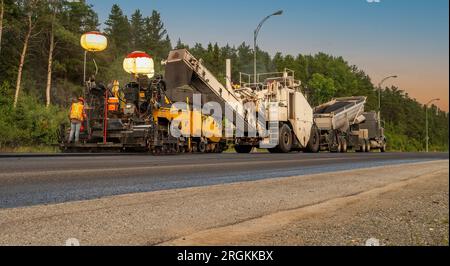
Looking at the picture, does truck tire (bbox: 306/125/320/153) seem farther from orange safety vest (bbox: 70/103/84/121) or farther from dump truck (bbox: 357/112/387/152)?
orange safety vest (bbox: 70/103/84/121)

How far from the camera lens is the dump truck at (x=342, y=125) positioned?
2673cm

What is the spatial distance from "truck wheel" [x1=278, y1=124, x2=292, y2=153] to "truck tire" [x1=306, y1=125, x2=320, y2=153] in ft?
7.25

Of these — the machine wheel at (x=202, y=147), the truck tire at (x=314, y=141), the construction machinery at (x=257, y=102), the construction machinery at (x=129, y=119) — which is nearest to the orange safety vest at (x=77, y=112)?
the construction machinery at (x=129, y=119)

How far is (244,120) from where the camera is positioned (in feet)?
68.4

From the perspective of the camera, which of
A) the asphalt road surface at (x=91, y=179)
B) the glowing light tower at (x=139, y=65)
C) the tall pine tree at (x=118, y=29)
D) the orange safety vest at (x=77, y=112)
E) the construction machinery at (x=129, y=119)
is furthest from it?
the tall pine tree at (x=118, y=29)

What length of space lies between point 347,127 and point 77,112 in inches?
742

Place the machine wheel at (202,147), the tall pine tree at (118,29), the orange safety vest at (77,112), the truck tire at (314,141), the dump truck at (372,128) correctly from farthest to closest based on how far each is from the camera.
Answer: the tall pine tree at (118,29)
the dump truck at (372,128)
the truck tire at (314,141)
the machine wheel at (202,147)
the orange safety vest at (77,112)

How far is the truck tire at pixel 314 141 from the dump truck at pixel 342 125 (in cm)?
98

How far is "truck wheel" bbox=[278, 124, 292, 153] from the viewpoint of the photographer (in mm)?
21875

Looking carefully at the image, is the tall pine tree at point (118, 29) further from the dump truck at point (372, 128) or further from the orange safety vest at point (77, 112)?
the orange safety vest at point (77, 112)

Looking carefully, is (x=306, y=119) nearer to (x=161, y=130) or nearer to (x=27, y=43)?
(x=161, y=130)

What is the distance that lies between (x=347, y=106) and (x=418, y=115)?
129 m

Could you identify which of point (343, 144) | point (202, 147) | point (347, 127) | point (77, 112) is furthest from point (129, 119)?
point (347, 127)
